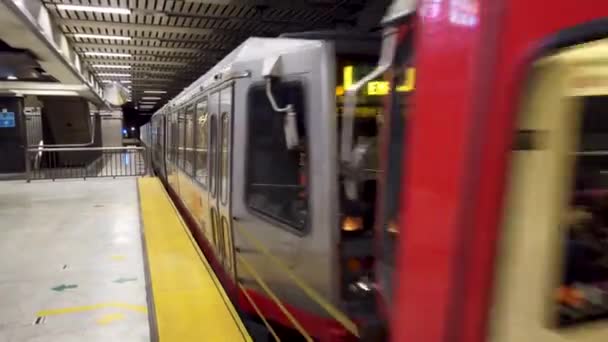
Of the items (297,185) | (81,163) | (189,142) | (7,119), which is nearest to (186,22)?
(189,142)

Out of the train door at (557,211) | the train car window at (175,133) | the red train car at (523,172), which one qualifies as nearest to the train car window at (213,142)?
the red train car at (523,172)

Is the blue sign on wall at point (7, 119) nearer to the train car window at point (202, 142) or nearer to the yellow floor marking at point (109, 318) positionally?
the train car window at point (202, 142)

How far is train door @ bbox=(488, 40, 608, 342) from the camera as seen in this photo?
107 cm

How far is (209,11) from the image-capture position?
358 inches

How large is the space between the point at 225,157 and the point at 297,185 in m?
1.07

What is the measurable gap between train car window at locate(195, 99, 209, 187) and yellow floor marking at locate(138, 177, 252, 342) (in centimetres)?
88

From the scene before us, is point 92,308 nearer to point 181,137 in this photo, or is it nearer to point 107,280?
point 107,280

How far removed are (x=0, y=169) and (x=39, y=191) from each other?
18.3ft

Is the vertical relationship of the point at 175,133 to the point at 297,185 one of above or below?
above

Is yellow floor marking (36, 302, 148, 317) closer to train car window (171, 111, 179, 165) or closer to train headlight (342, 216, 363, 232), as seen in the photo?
train headlight (342, 216, 363, 232)

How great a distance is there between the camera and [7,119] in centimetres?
1608

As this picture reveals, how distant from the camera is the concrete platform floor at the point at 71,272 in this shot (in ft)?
12.4

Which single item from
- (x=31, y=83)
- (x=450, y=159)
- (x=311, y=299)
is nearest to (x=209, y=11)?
(x=311, y=299)

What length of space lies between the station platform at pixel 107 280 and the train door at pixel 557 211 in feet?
7.74
